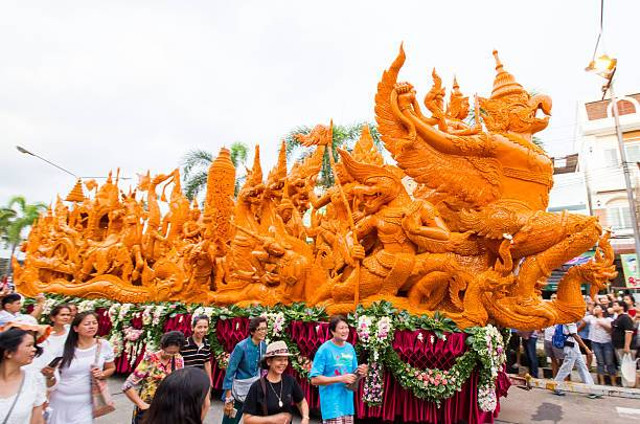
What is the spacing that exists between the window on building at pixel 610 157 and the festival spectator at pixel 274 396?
18.4 meters

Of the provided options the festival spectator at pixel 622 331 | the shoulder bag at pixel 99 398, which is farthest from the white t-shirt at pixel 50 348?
the festival spectator at pixel 622 331

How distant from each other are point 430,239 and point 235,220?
132 inches

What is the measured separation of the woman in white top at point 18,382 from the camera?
5.98 feet

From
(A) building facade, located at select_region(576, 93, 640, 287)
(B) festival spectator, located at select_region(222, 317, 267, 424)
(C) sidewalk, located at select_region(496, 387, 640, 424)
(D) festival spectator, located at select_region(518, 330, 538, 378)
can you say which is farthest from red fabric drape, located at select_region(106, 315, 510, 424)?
(A) building facade, located at select_region(576, 93, 640, 287)

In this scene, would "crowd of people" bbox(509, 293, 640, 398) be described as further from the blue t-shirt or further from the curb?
the blue t-shirt

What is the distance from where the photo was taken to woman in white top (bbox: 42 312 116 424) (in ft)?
7.68

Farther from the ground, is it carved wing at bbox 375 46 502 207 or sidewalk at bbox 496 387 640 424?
carved wing at bbox 375 46 502 207

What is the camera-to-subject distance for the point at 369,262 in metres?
5.02

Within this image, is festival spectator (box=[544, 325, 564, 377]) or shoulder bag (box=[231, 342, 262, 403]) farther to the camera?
festival spectator (box=[544, 325, 564, 377])

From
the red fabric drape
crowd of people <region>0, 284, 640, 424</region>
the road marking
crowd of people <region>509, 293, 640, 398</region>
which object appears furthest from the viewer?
crowd of people <region>509, 293, 640, 398</region>

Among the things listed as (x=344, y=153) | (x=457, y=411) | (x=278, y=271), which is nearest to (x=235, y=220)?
(x=278, y=271)

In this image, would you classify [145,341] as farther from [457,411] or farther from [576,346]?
[576,346]

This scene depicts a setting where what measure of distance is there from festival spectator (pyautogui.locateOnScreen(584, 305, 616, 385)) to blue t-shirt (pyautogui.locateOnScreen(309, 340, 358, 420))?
18.7ft

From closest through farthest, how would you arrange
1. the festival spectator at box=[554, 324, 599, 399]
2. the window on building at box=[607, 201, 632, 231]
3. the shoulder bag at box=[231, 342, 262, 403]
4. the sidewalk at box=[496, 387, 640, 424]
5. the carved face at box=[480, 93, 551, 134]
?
the shoulder bag at box=[231, 342, 262, 403] < the sidewalk at box=[496, 387, 640, 424] < the carved face at box=[480, 93, 551, 134] < the festival spectator at box=[554, 324, 599, 399] < the window on building at box=[607, 201, 632, 231]
